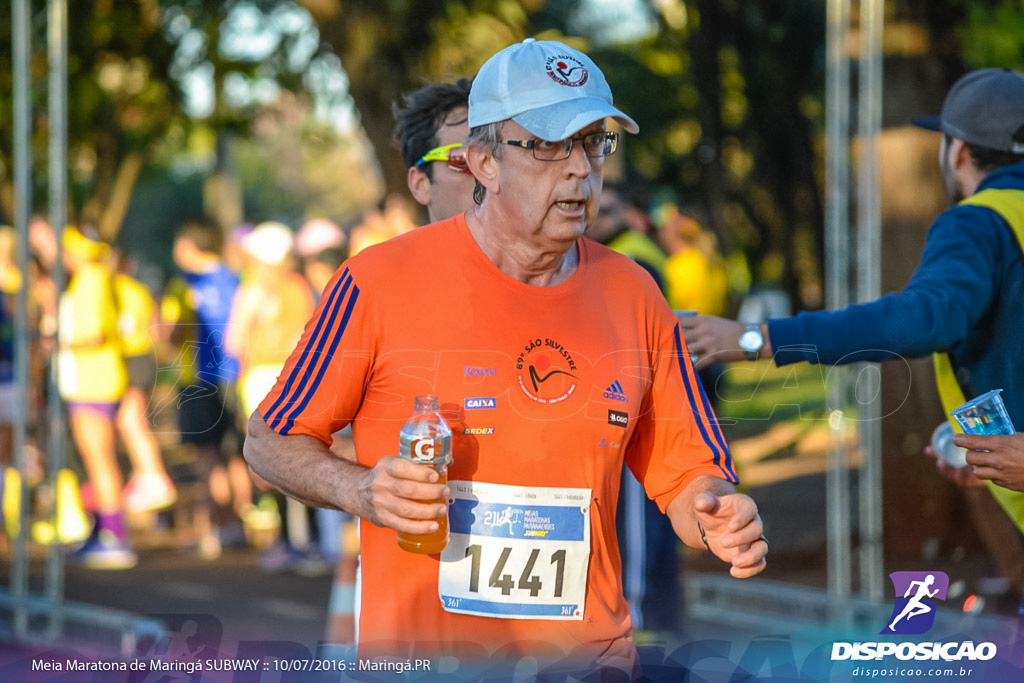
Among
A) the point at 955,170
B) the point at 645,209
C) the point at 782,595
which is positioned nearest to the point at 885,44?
the point at 645,209

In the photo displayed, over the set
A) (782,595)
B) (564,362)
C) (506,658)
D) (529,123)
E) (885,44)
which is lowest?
(782,595)

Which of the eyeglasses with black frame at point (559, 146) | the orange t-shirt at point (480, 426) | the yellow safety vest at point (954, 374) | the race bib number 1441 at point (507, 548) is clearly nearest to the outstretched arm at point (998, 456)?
the yellow safety vest at point (954, 374)

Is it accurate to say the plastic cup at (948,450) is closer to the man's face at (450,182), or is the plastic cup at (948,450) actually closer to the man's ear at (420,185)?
the man's face at (450,182)

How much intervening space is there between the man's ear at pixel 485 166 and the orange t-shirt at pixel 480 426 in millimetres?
163

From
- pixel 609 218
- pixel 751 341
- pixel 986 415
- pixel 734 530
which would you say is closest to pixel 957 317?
pixel 986 415

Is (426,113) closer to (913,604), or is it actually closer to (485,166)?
(485,166)

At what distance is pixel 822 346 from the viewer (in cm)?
323

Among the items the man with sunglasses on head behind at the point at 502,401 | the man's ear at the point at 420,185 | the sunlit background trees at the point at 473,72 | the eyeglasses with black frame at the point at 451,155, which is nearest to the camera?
the man with sunglasses on head behind at the point at 502,401

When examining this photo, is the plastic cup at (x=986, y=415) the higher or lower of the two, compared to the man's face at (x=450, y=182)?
lower

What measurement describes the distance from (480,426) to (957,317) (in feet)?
4.20

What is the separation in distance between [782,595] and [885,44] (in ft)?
11.8

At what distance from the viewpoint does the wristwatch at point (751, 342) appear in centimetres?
334

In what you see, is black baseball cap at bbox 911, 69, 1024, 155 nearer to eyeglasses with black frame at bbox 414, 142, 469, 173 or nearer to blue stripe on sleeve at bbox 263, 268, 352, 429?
eyeglasses with black frame at bbox 414, 142, 469, 173

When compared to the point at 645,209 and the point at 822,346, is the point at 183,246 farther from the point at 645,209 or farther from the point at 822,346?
the point at 822,346
